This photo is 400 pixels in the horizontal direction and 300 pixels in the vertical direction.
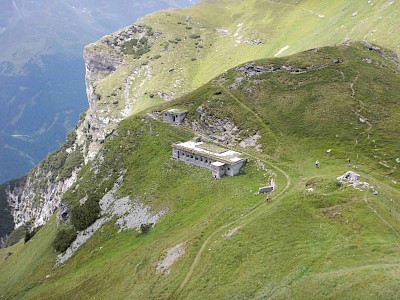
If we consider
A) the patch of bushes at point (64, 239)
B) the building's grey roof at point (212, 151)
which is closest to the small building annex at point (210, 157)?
the building's grey roof at point (212, 151)

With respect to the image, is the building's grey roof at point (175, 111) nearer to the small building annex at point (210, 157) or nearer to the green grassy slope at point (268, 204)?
the green grassy slope at point (268, 204)

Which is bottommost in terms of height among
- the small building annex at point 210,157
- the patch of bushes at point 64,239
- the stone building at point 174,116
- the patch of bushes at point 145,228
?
the patch of bushes at point 64,239

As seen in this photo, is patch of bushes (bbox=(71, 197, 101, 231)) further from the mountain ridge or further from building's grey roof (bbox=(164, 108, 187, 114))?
building's grey roof (bbox=(164, 108, 187, 114))

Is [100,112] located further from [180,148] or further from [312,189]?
[312,189]

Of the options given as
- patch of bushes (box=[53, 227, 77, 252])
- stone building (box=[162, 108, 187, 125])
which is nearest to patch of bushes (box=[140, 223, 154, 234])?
patch of bushes (box=[53, 227, 77, 252])

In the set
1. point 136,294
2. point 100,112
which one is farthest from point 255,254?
point 100,112

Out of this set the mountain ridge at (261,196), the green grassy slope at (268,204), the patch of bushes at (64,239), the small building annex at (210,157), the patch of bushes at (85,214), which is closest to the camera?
the green grassy slope at (268,204)
